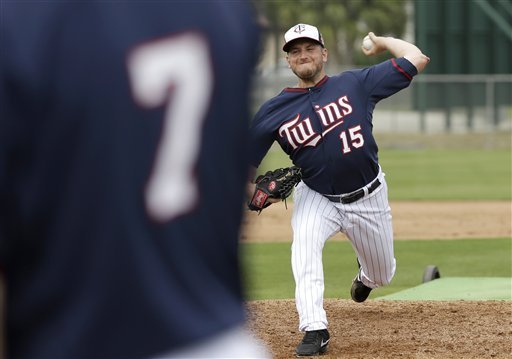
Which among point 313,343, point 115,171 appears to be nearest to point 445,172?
point 313,343

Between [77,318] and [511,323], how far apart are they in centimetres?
596

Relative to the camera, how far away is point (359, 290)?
7.75 m

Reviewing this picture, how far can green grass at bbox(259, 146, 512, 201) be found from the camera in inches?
727

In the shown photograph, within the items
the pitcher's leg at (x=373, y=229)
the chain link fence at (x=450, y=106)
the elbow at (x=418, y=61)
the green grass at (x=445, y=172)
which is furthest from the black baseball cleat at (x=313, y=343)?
the chain link fence at (x=450, y=106)

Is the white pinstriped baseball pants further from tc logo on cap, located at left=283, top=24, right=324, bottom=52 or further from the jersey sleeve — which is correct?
tc logo on cap, located at left=283, top=24, right=324, bottom=52

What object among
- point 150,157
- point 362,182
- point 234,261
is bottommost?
point 362,182

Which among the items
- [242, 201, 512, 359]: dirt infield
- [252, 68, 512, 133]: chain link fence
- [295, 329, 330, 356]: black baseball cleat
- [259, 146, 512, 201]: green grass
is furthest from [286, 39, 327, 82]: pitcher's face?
[252, 68, 512, 133]: chain link fence

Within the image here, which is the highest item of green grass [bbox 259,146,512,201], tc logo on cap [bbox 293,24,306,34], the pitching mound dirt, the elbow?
tc logo on cap [bbox 293,24,306,34]

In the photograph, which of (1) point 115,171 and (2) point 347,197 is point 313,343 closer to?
(2) point 347,197

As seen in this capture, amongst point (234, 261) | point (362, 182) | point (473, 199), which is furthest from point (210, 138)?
point (473, 199)

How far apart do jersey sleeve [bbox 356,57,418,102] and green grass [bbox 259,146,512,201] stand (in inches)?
290

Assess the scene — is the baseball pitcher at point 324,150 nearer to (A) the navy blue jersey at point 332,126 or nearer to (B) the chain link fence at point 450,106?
(A) the navy blue jersey at point 332,126

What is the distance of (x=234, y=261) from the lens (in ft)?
6.28

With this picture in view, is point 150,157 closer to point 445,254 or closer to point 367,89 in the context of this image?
point 367,89
